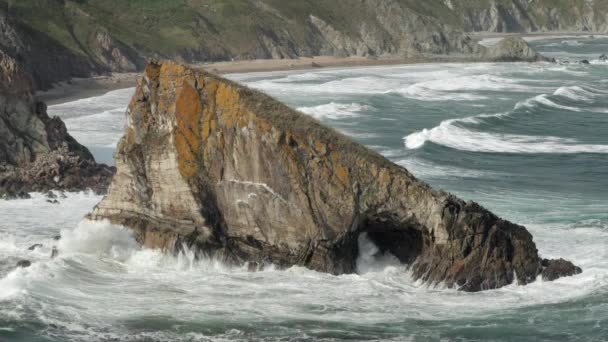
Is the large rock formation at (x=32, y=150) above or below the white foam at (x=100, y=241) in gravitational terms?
above

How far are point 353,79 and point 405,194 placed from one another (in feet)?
211

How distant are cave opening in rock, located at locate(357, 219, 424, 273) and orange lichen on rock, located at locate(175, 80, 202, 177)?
12.4 ft

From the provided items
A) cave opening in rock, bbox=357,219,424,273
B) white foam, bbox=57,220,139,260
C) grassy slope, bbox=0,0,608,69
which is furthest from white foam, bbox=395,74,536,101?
white foam, bbox=57,220,139,260

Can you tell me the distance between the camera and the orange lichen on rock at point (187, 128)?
21797mm

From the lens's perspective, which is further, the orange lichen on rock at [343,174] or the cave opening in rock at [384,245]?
the cave opening in rock at [384,245]

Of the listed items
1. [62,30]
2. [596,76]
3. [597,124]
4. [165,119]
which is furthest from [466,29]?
[165,119]

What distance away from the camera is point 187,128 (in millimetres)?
21953

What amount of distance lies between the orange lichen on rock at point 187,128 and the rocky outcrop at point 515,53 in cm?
9628

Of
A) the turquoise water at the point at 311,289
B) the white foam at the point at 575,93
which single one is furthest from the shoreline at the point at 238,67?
the white foam at the point at 575,93

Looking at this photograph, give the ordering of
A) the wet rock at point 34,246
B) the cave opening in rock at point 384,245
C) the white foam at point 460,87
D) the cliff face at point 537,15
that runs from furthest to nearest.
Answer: the cliff face at point 537,15 < the white foam at point 460,87 < the wet rock at point 34,246 < the cave opening in rock at point 384,245

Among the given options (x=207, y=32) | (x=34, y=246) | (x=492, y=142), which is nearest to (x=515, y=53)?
(x=207, y=32)

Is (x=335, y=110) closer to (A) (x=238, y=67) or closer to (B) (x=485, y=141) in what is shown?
(B) (x=485, y=141)

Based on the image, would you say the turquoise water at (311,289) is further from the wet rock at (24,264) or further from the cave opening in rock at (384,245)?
the wet rock at (24,264)

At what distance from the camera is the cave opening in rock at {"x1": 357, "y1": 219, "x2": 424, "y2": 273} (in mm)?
21312
